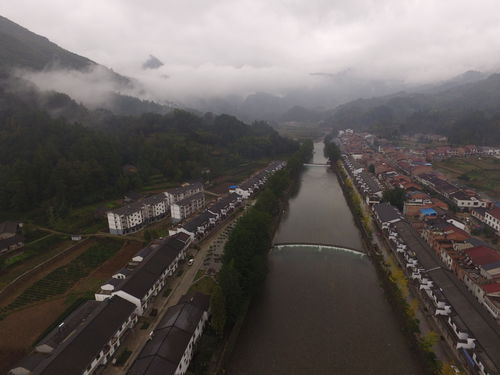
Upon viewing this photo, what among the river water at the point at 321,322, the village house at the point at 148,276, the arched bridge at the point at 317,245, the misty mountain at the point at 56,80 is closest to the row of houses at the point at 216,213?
the village house at the point at 148,276

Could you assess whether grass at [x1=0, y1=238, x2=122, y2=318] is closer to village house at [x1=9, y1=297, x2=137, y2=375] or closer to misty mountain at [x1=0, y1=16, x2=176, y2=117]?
village house at [x1=9, y1=297, x2=137, y2=375]

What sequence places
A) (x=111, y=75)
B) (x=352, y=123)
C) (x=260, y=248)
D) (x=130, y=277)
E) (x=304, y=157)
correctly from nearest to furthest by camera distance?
(x=130, y=277) < (x=260, y=248) < (x=304, y=157) < (x=111, y=75) < (x=352, y=123)

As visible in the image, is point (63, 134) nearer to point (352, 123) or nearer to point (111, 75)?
point (111, 75)

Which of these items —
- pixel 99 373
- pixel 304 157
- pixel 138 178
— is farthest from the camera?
pixel 304 157

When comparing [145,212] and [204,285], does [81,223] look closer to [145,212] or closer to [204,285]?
[145,212]

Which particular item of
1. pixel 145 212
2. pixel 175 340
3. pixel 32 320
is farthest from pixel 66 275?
pixel 175 340

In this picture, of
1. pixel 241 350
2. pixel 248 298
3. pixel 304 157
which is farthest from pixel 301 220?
pixel 304 157
